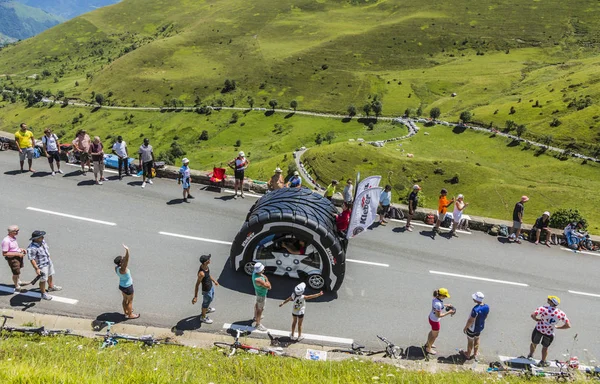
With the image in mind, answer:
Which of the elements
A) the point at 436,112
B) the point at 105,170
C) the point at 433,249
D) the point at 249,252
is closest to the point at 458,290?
the point at 433,249

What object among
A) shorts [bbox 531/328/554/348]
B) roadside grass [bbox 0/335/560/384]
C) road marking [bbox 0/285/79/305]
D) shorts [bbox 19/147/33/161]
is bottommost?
road marking [bbox 0/285/79/305]

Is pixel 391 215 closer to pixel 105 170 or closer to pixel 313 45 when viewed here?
pixel 105 170

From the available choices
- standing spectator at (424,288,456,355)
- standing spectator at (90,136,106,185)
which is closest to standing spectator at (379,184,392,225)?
standing spectator at (424,288,456,355)

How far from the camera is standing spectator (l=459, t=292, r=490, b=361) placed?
1009 cm

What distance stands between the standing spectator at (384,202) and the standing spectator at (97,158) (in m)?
11.2

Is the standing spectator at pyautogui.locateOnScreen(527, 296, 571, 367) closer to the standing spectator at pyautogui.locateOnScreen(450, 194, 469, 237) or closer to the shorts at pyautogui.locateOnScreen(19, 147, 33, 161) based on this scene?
the standing spectator at pyautogui.locateOnScreen(450, 194, 469, 237)

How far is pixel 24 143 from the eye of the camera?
17.4 metres

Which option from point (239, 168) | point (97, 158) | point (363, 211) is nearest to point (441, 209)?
point (363, 211)

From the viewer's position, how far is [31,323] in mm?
10078

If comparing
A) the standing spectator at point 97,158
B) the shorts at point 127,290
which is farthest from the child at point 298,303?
the standing spectator at point 97,158

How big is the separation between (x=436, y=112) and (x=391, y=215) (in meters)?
97.5

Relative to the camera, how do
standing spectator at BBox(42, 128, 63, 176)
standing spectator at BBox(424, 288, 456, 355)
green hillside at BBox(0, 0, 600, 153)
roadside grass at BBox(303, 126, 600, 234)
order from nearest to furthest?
standing spectator at BBox(424, 288, 456, 355) < standing spectator at BBox(42, 128, 63, 176) < roadside grass at BBox(303, 126, 600, 234) < green hillside at BBox(0, 0, 600, 153)

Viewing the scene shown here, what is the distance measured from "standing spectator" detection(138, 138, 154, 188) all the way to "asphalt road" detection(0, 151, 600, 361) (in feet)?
1.39

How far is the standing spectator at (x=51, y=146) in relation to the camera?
17194 mm
